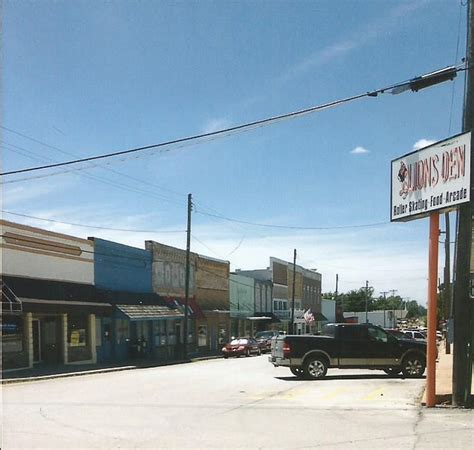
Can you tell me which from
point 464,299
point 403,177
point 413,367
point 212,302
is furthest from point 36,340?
point 212,302

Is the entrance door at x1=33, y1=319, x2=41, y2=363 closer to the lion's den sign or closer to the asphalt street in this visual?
the asphalt street

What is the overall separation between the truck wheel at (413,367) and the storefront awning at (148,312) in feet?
52.7

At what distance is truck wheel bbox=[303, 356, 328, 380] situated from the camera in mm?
19125

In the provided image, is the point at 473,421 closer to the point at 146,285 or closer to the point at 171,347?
the point at 146,285

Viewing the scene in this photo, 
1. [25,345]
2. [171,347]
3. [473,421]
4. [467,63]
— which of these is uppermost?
[467,63]

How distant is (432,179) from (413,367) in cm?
915

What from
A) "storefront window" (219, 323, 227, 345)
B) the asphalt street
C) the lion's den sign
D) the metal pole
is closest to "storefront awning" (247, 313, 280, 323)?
"storefront window" (219, 323, 227, 345)

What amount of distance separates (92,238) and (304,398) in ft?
65.1

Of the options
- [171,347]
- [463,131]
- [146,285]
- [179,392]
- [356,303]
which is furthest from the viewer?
[356,303]

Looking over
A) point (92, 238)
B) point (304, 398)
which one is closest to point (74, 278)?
point (92, 238)

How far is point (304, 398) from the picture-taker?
1419 centimetres

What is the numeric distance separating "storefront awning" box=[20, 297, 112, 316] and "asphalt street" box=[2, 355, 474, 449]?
7341 mm

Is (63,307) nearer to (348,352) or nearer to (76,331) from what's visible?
(76,331)

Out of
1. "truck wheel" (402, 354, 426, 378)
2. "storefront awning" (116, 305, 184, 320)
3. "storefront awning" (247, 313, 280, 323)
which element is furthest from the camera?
"storefront awning" (247, 313, 280, 323)
